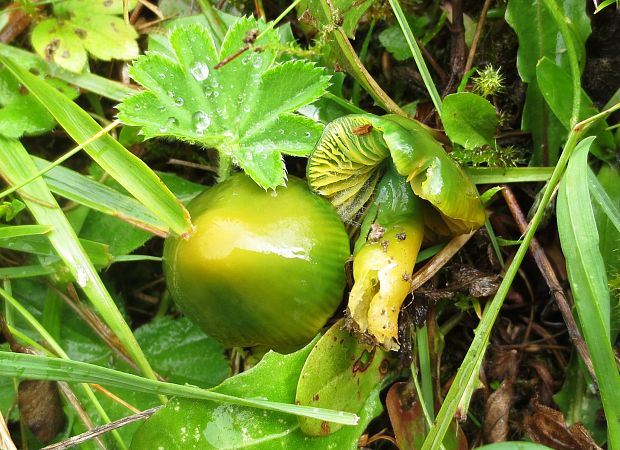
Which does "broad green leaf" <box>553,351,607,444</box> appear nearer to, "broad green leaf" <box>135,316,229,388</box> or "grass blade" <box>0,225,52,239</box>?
"broad green leaf" <box>135,316,229,388</box>

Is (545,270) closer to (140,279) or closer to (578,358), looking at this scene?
(578,358)

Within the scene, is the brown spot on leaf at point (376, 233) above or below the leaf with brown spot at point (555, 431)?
above

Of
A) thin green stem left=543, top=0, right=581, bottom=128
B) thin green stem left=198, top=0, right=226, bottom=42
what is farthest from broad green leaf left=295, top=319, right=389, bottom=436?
thin green stem left=198, top=0, right=226, bottom=42

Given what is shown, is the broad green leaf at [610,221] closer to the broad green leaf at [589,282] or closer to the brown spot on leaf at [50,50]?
the broad green leaf at [589,282]

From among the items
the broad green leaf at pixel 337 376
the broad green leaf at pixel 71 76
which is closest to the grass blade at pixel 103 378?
the broad green leaf at pixel 337 376

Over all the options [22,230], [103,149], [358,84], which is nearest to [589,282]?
[358,84]
